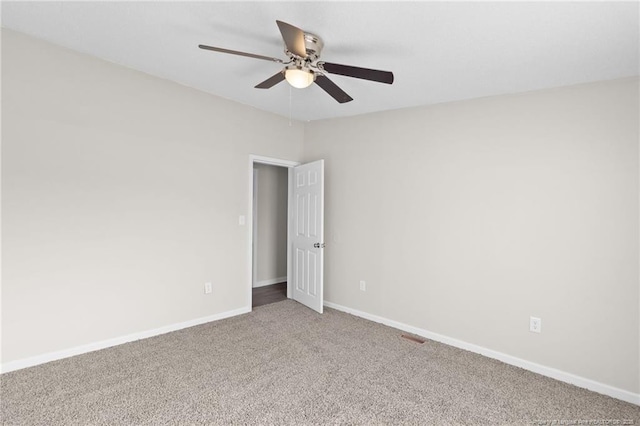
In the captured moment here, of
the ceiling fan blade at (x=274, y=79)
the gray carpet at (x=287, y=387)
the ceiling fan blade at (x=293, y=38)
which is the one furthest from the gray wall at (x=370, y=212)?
the ceiling fan blade at (x=293, y=38)

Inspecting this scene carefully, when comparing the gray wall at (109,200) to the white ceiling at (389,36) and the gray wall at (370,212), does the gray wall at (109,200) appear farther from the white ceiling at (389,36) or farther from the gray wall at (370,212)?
the white ceiling at (389,36)

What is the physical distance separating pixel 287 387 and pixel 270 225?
3.61 m

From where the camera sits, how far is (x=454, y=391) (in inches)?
99.7

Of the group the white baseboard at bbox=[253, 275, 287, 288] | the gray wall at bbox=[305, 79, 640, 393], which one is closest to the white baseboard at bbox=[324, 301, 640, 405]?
the gray wall at bbox=[305, 79, 640, 393]

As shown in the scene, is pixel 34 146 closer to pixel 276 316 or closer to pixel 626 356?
pixel 276 316

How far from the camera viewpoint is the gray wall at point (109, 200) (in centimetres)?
263

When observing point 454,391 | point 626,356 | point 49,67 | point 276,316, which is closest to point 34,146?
point 49,67

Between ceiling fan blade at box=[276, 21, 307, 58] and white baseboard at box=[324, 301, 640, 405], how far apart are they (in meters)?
2.99

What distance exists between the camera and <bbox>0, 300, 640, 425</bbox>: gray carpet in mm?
2197

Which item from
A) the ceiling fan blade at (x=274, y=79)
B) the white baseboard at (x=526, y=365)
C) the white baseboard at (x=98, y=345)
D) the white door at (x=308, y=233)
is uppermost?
the ceiling fan blade at (x=274, y=79)

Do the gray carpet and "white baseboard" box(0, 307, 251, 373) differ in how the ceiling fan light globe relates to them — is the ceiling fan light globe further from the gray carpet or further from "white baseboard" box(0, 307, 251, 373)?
"white baseboard" box(0, 307, 251, 373)

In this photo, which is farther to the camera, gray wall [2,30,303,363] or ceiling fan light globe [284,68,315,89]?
gray wall [2,30,303,363]

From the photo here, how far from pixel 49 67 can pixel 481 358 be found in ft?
14.6

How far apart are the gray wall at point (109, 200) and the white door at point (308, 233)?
0.83m
